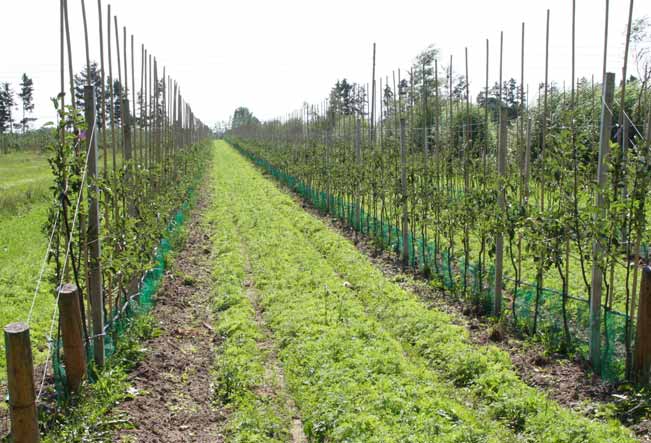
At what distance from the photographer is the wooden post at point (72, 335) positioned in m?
4.63

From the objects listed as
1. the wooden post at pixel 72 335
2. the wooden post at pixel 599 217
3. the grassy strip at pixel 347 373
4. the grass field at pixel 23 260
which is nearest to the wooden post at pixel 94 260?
the grass field at pixel 23 260

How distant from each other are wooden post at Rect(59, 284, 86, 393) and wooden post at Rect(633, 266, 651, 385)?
5237mm

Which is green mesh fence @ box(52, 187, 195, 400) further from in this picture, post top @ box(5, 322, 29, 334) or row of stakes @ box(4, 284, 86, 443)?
post top @ box(5, 322, 29, 334)

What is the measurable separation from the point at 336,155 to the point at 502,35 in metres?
10.0

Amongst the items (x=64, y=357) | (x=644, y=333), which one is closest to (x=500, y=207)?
(x=644, y=333)

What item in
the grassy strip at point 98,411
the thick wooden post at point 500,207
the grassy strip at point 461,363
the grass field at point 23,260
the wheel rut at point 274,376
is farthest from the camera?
the thick wooden post at point 500,207

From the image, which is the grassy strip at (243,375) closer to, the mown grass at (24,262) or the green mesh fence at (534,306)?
the mown grass at (24,262)

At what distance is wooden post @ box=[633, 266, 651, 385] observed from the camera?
17.9 feet

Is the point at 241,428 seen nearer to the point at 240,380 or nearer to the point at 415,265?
the point at 240,380

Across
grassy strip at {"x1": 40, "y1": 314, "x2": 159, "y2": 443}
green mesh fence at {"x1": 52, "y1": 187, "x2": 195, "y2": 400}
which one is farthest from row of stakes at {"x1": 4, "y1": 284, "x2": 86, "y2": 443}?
green mesh fence at {"x1": 52, "y1": 187, "x2": 195, "y2": 400}

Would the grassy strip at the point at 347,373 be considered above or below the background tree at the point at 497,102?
below

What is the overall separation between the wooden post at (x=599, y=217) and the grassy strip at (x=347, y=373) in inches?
→ 68.3

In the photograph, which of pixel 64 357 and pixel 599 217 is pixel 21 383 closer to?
pixel 64 357

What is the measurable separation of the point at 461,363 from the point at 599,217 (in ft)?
7.01
